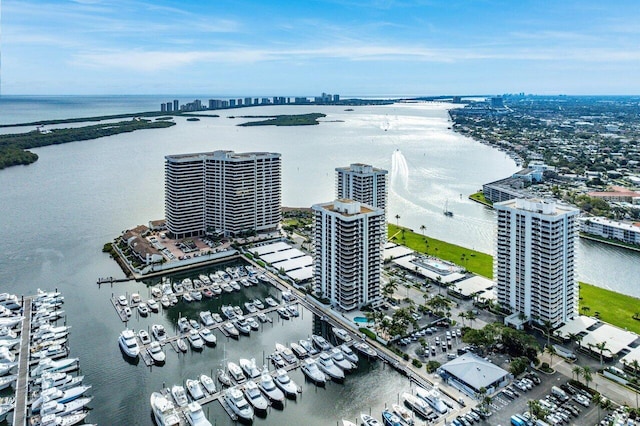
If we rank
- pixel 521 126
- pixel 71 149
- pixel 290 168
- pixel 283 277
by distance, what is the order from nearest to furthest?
1. pixel 283 277
2. pixel 290 168
3. pixel 71 149
4. pixel 521 126

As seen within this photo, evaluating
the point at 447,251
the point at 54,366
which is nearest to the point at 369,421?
the point at 54,366

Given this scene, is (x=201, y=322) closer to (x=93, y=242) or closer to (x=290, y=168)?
(x=93, y=242)

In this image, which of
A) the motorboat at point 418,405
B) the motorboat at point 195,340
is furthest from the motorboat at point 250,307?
the motorboat at point 418,405

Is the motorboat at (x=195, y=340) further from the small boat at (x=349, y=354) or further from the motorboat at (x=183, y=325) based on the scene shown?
the small boat at (x=349, y=354)

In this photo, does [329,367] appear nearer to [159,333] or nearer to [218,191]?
[159,333]

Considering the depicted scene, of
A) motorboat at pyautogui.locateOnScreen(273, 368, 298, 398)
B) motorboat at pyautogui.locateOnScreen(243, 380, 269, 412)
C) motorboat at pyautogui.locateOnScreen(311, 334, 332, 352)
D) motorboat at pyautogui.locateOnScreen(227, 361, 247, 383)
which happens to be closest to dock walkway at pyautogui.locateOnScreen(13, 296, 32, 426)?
motorboat at pyautogui.locateOnScreen(227, 361, 247, 383)

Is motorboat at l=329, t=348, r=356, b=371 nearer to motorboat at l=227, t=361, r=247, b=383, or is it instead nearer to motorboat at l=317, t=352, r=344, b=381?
motorboat at l=317, t=352, r=344, b=381

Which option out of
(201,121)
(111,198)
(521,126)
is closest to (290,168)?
(111,198)
